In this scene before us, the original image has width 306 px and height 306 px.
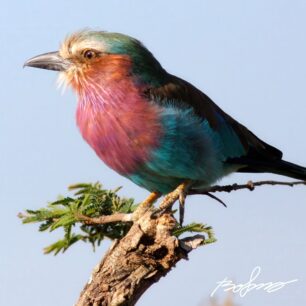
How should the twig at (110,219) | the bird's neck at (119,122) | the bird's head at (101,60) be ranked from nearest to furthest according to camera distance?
1. the twig at (110,219)
2. the bird's neck at (119,122)
3. the bird's head at (101,60)

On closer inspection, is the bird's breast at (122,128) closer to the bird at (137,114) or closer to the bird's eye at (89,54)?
the bird at (137,114)

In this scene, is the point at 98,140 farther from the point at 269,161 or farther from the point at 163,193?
the point at 269,161

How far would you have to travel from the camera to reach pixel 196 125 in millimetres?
4883

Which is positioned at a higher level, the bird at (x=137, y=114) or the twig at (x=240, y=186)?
the bird at (x=137, y=114)

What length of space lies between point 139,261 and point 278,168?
2039 mm

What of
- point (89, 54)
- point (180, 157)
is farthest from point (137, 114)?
point (89, 54)

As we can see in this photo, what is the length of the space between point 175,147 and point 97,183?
0.77 metres

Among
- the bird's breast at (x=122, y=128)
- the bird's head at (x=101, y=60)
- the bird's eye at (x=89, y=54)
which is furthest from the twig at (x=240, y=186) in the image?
the bird's eye at (x=89, y=54)

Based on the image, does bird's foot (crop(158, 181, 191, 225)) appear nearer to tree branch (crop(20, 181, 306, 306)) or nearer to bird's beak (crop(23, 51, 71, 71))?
tree branch (crop(20, 181, 306, 306))

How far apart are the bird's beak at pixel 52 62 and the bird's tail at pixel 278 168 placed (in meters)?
1.35

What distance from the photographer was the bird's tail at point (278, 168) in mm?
5371

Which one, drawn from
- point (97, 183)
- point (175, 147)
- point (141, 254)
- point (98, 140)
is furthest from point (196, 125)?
point (141, 254)

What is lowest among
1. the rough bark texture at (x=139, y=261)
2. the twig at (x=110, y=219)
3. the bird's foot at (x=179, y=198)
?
the rough bark texture at (x=139, y=261)

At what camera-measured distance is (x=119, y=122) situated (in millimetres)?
4621
